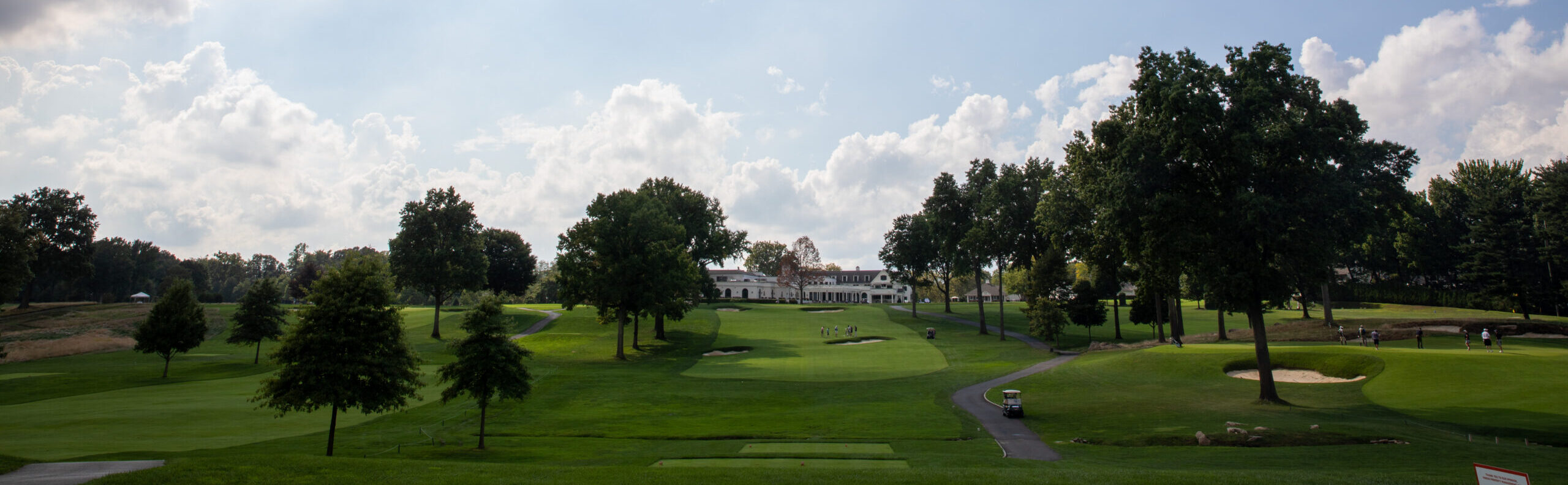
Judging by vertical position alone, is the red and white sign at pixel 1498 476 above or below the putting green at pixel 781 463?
above

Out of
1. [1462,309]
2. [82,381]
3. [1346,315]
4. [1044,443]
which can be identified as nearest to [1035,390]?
[1044,443]

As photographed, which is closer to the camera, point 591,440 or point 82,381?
point 591,440

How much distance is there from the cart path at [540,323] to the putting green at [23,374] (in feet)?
87.8

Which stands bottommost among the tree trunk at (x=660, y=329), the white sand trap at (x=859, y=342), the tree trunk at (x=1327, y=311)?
the white sand trap at (x=859, y=342)

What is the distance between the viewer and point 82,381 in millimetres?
35875

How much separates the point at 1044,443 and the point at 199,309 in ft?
161

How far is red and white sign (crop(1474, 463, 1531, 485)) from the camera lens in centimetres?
782

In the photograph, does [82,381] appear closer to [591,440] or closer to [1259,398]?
[591,440]

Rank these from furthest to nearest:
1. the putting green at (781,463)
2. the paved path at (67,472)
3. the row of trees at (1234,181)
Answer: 1. the row of trees at (1234,181)
2. the putting green at (781,463)
3. the paved path at (67,472)

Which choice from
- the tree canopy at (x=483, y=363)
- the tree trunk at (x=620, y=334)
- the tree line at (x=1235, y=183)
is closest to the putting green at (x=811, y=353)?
the tree trunk at (x=620, y=334)

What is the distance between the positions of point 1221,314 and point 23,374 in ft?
234

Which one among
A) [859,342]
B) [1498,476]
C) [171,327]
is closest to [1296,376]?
[1498,476]

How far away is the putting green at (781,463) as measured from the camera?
17219mm

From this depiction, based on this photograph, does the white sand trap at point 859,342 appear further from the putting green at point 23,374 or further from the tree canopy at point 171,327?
the putting green at point 23,374
